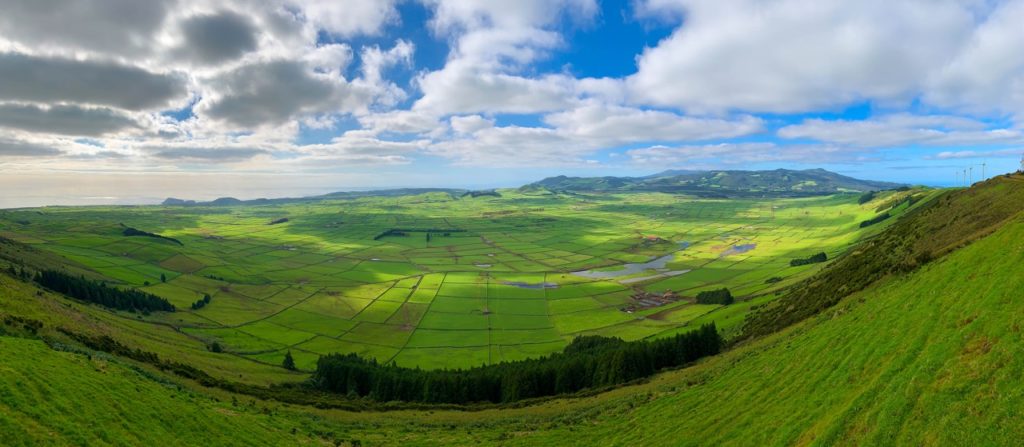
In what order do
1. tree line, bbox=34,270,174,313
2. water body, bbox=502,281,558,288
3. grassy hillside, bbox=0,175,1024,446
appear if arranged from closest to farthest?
grassy hillside, bbox=0,175,1024,446
tree line, bbox=34,270,174,313
water body, bbox=502,281,558,288

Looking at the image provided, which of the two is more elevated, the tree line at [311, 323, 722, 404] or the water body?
the tree line at [311, 323, 722, 404]

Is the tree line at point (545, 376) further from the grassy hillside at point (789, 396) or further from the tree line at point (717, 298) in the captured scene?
the tree line at point (717, 298)

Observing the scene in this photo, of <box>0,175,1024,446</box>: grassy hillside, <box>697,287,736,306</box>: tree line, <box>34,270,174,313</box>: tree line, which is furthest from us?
<box>697,287,736,306</box>: tree line

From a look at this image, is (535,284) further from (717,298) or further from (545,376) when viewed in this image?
(545,376)

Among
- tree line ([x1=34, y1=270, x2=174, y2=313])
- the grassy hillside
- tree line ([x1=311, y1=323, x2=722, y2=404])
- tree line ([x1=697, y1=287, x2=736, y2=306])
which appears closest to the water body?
tree line ([x1=697, y1=287, x2=736, y2=306])

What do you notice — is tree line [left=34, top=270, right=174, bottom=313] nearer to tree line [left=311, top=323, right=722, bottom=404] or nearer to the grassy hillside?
tree line [left=311, top=323, right=722, bottom=404]

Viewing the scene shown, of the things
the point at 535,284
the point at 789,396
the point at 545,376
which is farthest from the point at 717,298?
the point at 789,396
